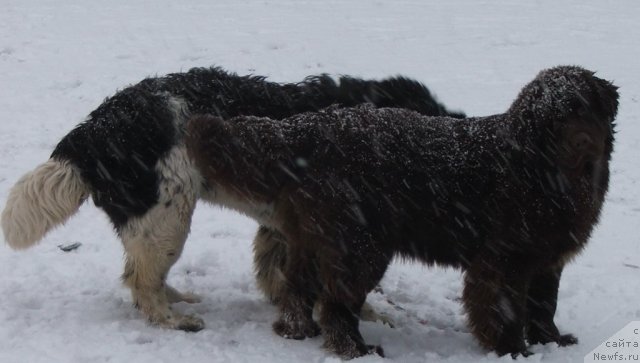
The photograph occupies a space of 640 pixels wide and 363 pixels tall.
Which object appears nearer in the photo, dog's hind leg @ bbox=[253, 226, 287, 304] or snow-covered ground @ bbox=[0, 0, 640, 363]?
snow-covered ground @ bbox=[0, 0, 640, 363]

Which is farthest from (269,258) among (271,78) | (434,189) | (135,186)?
(271,78)

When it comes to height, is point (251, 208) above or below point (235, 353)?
above

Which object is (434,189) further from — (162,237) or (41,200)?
(41,200)

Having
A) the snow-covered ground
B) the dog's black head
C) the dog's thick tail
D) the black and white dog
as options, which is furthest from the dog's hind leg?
the dog's black head

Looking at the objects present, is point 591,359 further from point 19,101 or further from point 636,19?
point 636,19

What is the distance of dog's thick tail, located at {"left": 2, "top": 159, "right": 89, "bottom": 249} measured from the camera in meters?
5.00

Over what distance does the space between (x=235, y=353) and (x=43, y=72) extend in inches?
410

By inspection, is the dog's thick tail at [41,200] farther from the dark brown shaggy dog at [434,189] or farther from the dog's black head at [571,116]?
the dog's black head at [571,116]

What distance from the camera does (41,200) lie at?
197 inches

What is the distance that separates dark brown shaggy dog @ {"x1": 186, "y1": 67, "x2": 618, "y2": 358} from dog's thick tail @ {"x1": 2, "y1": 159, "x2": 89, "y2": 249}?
1.02 metres

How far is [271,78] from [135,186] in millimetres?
8351

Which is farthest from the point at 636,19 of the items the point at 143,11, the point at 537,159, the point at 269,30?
the point at 537,159

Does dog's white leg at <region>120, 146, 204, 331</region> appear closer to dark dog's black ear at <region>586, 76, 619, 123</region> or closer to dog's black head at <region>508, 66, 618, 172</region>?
dog's black head at <region>508, 66, 618, 172</region>

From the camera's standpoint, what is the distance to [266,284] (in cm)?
542
